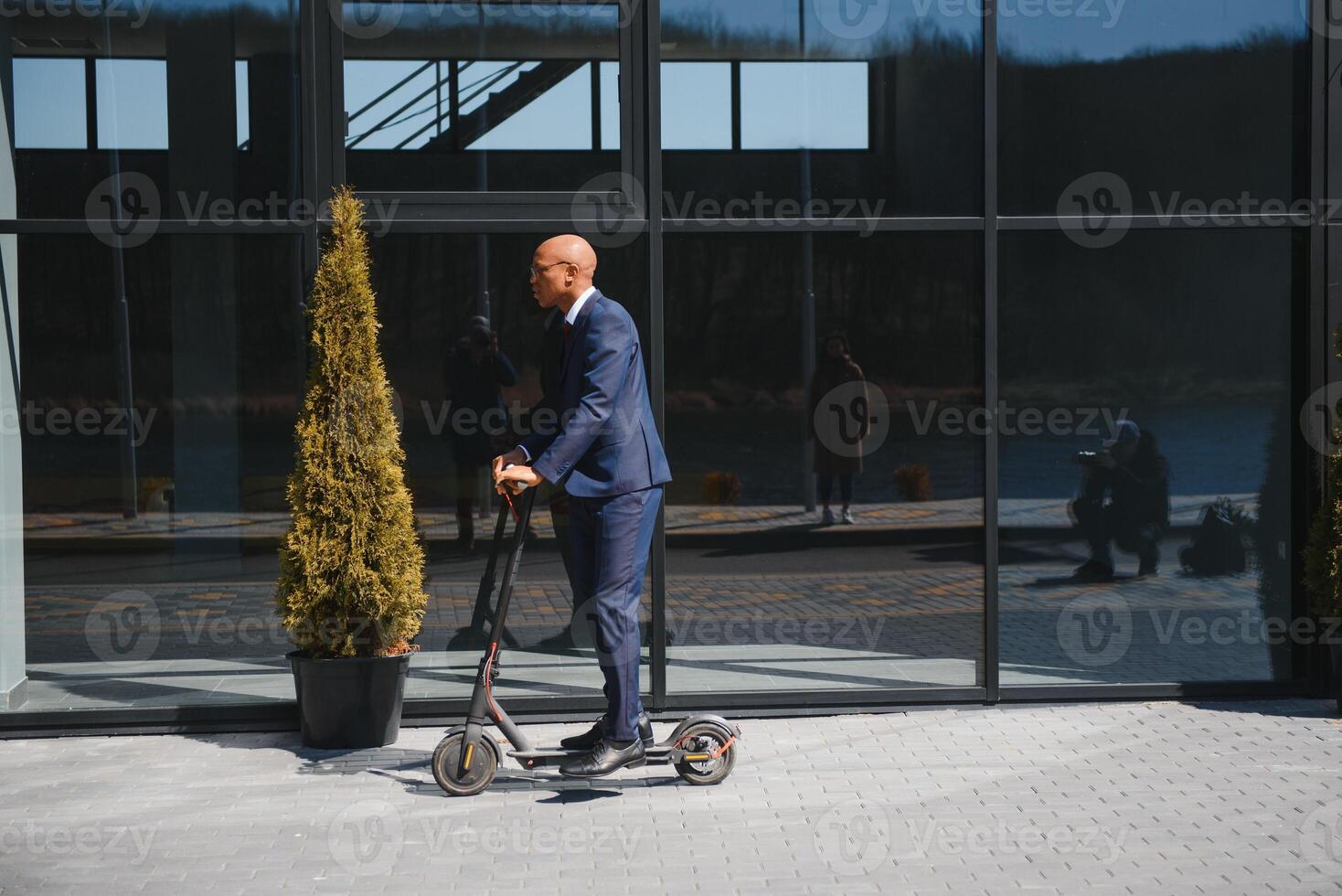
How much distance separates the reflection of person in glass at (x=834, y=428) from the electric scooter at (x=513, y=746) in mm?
1914

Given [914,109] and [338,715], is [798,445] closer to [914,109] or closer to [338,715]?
[914,109]

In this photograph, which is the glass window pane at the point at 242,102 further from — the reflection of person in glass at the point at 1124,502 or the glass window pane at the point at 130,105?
the reflection of person in glass at the point at 1124,502

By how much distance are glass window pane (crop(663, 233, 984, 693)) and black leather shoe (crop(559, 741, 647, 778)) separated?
5.04ft

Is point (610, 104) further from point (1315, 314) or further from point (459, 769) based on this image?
point (1315, 314)

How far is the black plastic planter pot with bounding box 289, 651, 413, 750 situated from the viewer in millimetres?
6066

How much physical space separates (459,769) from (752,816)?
1.13 m

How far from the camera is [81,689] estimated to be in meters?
6.86

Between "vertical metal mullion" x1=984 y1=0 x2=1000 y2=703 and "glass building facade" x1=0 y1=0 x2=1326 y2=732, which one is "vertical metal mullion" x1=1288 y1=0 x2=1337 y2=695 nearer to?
"glass building facade" x1=0 y1=0 x2=1326 y2=732

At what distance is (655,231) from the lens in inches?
264

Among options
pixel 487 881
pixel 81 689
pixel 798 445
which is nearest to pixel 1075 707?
pixel 798 445

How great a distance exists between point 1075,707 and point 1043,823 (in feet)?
6.36

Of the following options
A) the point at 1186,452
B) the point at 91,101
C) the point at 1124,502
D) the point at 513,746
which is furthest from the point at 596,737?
the point at 91,101

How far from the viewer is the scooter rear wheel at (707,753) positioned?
5469 millimetres

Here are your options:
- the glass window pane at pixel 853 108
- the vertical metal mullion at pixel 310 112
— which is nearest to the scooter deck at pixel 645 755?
the vertical metal mullion at pixel 310 112
